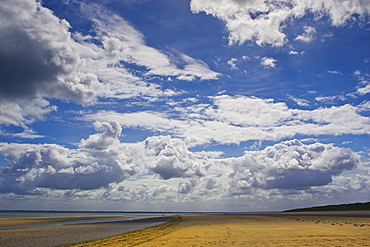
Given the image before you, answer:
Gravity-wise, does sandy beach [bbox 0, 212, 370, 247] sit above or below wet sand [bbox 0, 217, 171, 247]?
above

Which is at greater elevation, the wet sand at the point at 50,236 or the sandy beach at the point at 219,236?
the sandy beach at the point at 219,236

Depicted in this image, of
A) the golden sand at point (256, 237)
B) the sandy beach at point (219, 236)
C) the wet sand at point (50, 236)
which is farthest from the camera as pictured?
the wet sand at point (50, 236)

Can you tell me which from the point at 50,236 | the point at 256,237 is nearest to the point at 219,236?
the point at 256,237

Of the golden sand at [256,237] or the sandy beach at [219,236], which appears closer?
the golden sand at [256,237]

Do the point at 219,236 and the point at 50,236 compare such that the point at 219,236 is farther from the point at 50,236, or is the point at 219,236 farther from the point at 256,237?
the point at 50,236

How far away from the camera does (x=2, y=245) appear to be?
29578 mm

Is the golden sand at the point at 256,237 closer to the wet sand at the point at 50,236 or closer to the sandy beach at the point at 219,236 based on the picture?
the sandy beach at the point at 219,236

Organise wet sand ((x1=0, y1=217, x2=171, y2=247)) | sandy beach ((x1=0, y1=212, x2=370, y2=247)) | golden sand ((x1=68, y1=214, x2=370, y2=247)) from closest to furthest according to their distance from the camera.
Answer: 1. golden sand ((x1=68, y1=214, x2=370, y2=247))
2. sandy beach ((x1=0, y1=212, x2=370, y2=247))
3. wet sand ((x1=0, y1=217, x2=171, y2=247))

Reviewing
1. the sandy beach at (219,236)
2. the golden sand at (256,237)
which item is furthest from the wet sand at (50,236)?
the golden sand at (256,237)

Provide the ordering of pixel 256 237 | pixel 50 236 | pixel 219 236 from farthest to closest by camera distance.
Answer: pixel 50 236 < pixel 219 236 < pixel 256 237

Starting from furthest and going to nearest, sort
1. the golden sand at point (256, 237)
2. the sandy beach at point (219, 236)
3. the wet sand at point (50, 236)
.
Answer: the wet sand at point (50, 236), the sandy beach at point (219, 236), the golden sand at point (256, 237)

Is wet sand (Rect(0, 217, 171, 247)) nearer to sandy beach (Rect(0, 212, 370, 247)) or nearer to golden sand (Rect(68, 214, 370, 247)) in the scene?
sandy beach (Rect(0, 212, 370, 247))

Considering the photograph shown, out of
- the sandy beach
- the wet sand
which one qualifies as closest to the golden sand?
the sandy beach

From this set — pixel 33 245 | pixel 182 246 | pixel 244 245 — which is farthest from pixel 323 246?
pixel 33 245
